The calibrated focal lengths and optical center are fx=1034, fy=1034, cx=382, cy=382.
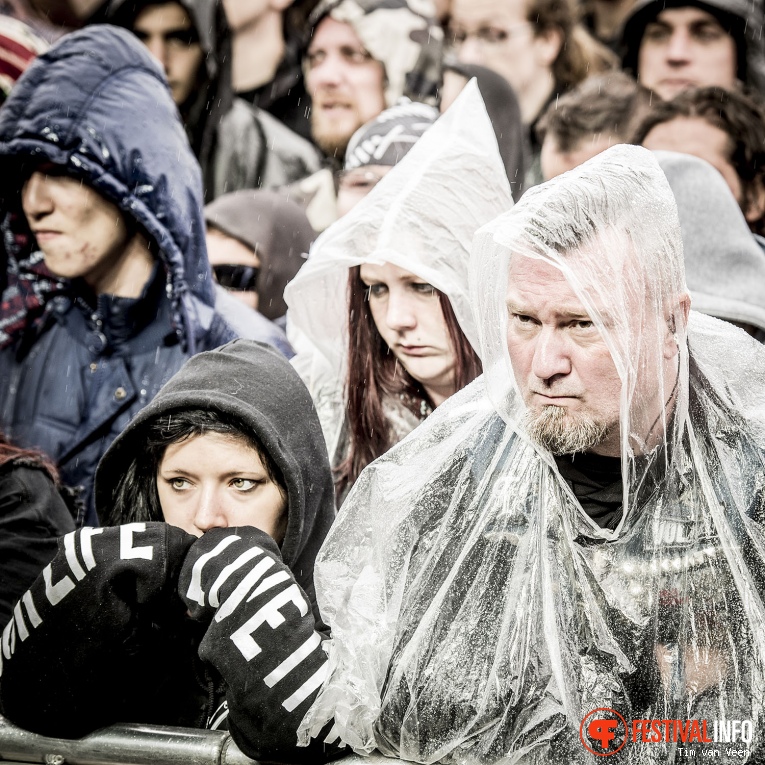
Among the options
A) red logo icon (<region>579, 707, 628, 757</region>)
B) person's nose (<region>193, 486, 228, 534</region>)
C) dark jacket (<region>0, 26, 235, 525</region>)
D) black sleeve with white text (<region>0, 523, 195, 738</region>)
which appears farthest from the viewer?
dark jacket (<region>0, 26, 235, 525</region>)

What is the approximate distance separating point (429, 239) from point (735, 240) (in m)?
0.84

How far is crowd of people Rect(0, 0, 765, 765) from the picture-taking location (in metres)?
1.71

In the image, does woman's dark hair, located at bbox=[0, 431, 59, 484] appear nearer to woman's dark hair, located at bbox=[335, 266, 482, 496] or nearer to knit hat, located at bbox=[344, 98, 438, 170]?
woman's dark hair, located at bbox=[335, 266, 482, 496]

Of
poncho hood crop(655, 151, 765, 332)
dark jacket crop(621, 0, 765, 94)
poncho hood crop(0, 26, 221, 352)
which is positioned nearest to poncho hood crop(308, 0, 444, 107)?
dark jacket crop(621, 0, 765, 94)

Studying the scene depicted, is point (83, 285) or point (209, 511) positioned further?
point (83, 285)

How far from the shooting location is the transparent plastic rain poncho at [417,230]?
105 inches

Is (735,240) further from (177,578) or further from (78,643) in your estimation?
(78,643)

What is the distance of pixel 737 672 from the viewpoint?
163cm

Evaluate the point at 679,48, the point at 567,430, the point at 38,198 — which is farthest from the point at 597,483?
the point at 679,48

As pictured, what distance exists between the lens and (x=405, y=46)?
3889 millimetres

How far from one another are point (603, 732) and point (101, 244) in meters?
2.14

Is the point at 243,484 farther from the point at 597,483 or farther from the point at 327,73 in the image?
the point at 327,73

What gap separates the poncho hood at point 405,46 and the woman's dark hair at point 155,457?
204 cm

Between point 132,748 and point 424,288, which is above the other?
point 424,288
